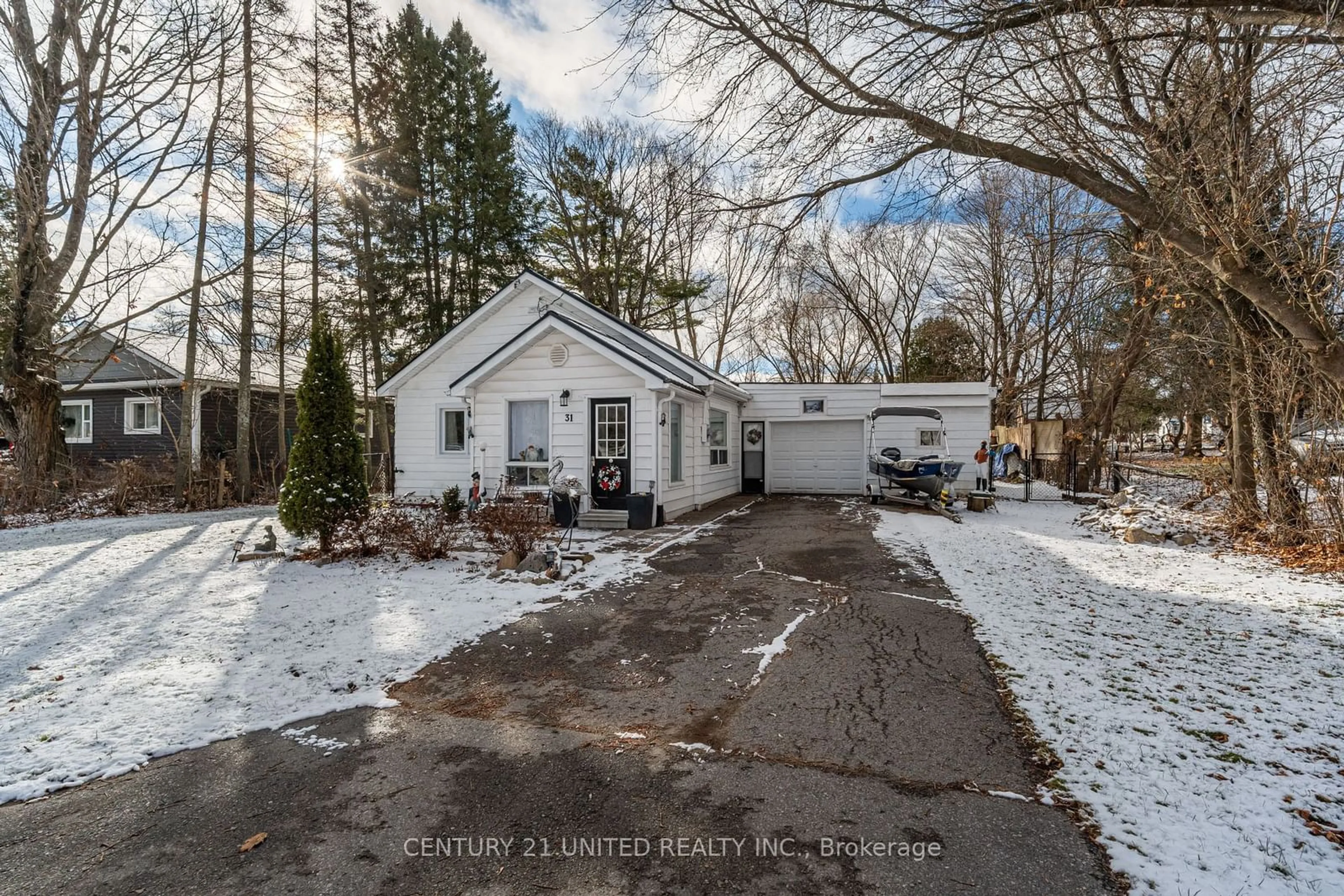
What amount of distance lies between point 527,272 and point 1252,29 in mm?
11890

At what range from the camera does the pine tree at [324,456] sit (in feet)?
26.0

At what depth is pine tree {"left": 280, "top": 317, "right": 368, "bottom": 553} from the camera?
791 cm

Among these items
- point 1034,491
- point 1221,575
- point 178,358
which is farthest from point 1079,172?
point 178,358

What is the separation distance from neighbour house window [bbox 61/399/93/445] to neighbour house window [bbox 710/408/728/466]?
844 inches

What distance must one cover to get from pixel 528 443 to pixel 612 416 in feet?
6.18

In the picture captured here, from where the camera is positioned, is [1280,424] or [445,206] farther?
[445,206]

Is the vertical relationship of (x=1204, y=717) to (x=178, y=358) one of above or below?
below

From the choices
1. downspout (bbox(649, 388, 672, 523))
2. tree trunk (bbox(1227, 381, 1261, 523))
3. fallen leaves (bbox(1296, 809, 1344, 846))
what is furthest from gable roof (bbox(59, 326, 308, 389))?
tree trunk (bbox(1227, 381, 1261, 523))

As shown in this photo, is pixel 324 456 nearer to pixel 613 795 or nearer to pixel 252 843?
pixel 252 843

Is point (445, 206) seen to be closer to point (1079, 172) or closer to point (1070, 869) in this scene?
point (1079, 172)

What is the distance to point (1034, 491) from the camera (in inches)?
677

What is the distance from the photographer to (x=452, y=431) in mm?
14047

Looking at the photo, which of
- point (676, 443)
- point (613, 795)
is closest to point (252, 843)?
point (613, 795)

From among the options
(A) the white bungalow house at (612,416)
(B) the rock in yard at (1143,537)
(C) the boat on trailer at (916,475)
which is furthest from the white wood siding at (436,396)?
(B) the rock in yard at (1143,537)
